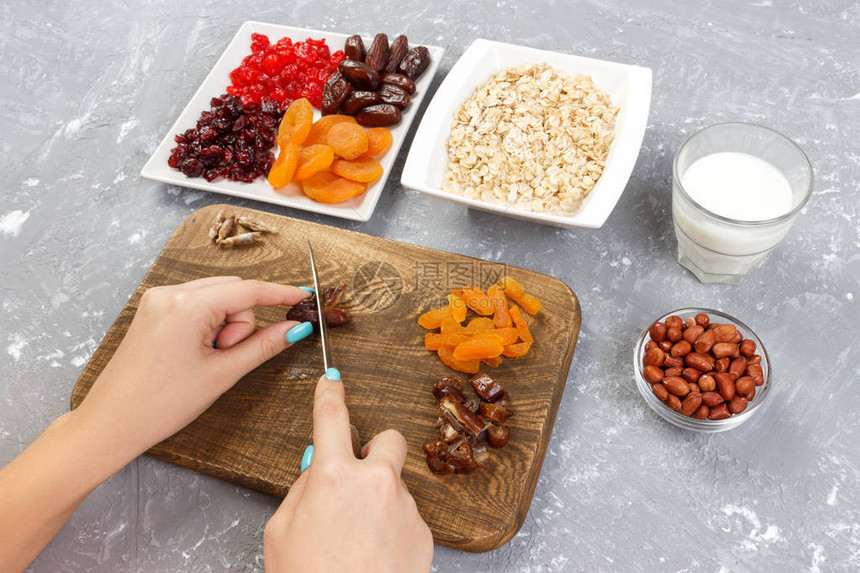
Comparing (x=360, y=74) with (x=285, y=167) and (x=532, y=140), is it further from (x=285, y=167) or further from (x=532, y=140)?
(x=532, y=140)

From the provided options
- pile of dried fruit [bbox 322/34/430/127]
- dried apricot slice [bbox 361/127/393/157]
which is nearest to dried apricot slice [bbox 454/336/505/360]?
dried apricot slice [bbox 361/127/393/157]

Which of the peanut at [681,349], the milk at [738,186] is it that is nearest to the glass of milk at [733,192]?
the milk at [738,186]

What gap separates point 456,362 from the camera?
4.35ft

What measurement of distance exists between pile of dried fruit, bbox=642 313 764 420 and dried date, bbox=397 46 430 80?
100cm

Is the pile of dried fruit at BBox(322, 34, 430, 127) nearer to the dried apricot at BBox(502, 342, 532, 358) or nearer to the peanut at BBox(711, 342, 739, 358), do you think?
the dried apricot at BBox(502, 342, 532, 358)


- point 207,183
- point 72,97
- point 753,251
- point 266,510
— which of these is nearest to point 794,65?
point 753,251

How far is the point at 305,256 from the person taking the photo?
1541mm

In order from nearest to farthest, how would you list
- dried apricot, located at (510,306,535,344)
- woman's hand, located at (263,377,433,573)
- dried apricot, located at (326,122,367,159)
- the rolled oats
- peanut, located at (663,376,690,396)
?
woman's hand, located at (263,377,433,573) < peanut, located at (663,376,690,396) < dried apricot, located at (510,306,535,344) < the rolled oats < dried apricot, located at (326,122,367,159)

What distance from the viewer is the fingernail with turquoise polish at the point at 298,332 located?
1334 mm

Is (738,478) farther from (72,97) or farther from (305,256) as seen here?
(72,97)

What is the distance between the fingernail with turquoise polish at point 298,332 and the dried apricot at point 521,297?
43 centimetres

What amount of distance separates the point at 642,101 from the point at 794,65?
640 mm

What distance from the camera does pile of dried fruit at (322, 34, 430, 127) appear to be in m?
1.75

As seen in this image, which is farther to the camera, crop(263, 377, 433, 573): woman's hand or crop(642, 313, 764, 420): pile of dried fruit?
crop(642, 313, 764, 420): pile of dried fruit
